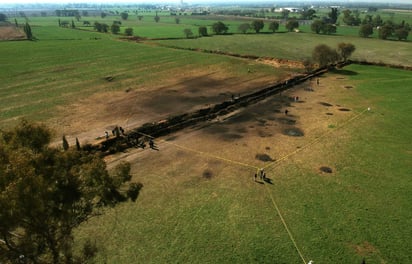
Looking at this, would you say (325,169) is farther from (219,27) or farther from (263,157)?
(219,27)

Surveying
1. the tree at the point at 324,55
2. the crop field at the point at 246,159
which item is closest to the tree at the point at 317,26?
the crop field at the point at 246,159

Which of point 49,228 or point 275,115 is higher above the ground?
point 49,228

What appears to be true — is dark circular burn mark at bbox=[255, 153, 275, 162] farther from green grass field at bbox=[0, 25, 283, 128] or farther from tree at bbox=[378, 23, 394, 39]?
tree at bbox=[378, 23, 394, 39]

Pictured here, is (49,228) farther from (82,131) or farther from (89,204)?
(82,131)

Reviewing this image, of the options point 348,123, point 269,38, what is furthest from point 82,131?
point 269,38

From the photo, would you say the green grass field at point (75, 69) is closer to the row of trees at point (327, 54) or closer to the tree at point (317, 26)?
the row of trees at point (327, 54)

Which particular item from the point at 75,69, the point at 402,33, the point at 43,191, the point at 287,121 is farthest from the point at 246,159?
the point at 402,33

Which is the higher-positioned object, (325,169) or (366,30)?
(366,30)
